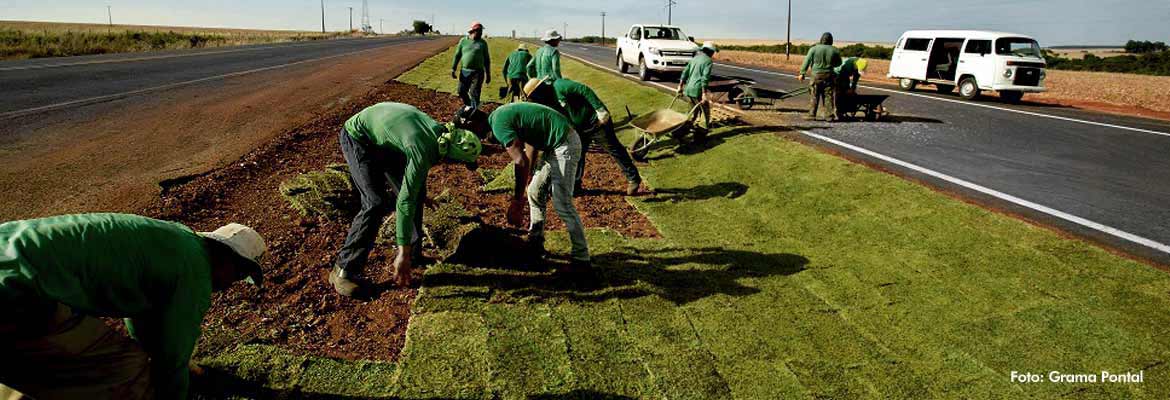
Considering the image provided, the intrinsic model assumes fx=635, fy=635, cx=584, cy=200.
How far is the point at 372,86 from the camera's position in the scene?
19.3 m

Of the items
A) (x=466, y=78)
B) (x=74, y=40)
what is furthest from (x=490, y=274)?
(x=74, y=40)

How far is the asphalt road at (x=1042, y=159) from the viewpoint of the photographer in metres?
6.29

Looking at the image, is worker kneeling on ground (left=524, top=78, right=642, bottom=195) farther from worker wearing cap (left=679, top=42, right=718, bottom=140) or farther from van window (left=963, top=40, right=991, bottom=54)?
van window (left=963, top=40, right=991, bottom=54)

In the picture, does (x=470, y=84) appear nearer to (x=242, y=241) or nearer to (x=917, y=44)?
(x=242, y=241)

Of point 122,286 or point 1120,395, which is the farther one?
point 1120,395

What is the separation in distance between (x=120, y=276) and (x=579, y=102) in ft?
18.6

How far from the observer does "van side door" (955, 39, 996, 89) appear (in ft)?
55.9

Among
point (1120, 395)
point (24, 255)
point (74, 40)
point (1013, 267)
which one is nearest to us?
point (24, 255)

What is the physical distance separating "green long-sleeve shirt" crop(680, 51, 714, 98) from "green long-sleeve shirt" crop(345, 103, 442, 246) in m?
Result: 7.45

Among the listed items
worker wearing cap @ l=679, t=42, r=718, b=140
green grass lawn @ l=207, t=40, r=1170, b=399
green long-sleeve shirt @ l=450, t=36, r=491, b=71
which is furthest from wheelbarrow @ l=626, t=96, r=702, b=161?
green grass lawn @ l=207, t=40, r=1170, b=399

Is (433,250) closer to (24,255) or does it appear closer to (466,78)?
(24,255)

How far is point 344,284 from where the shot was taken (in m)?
5.05

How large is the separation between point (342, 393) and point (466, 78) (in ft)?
31.3

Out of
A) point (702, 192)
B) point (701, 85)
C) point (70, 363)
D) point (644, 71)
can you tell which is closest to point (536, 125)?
point (70, 363)
